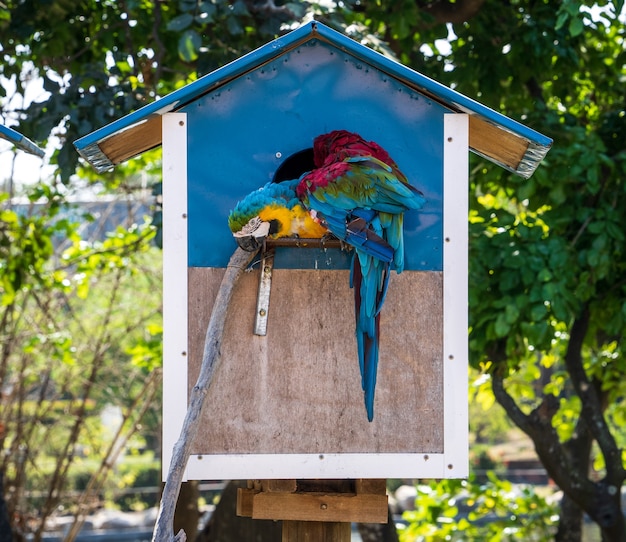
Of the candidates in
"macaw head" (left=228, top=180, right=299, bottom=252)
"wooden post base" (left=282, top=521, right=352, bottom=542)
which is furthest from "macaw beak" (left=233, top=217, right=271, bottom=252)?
"wooden post base" (left=282, top=521, right=352, bottom=542)

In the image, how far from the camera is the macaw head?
8.48ft

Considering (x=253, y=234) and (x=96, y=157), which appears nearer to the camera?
(x=253, y=234)

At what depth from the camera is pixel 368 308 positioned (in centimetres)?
254

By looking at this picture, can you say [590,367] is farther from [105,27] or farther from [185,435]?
[185,435]

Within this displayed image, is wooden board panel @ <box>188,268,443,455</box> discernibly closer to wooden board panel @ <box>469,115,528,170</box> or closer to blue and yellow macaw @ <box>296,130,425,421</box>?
blue and yellow macaw @ <box>296,130,425,421</box>

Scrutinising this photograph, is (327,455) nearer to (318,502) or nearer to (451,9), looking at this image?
(318,502)

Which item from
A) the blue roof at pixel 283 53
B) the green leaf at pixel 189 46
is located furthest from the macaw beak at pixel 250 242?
the green leaf at pixel 189 46

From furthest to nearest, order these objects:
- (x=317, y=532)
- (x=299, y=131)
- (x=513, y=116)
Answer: (x=513, y=116) < (x=317, y=532) < (x=299, y=131)

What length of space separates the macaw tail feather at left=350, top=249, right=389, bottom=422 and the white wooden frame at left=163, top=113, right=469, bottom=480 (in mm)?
207

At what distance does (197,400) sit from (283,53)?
3.64ft

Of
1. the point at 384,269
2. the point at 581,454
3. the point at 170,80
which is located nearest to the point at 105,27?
the point at 170,80

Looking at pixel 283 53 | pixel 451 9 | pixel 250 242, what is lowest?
pixel 250 242

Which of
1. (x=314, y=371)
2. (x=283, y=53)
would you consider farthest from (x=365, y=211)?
(x=283, y=53)

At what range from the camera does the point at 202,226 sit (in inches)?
109
